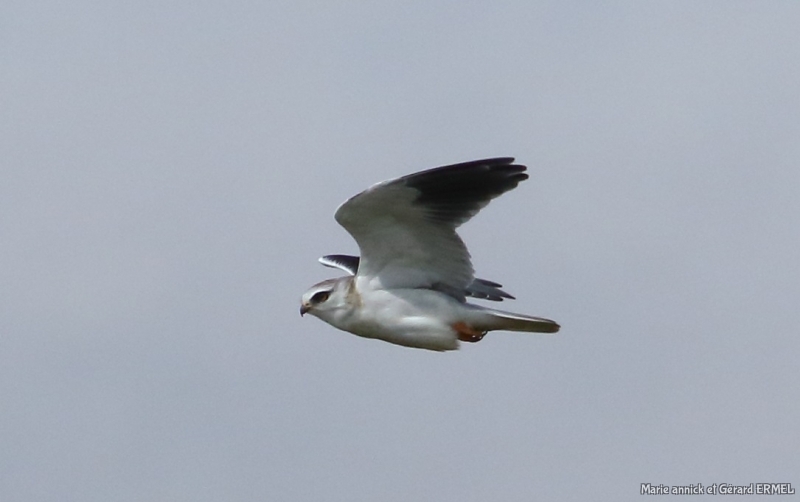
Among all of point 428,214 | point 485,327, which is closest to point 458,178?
point 428,214

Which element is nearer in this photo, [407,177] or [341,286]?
[407,177]

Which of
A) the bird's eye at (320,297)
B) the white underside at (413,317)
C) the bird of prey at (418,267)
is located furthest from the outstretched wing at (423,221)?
the bird's eye at (320,297)

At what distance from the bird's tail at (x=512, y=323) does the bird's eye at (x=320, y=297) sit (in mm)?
1473

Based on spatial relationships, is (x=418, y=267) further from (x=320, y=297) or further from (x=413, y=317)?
(x=320, y=297)

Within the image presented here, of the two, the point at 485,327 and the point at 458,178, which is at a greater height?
the point at 458,178

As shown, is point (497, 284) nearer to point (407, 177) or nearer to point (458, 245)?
point (458, 245)

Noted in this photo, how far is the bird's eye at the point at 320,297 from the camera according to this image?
1545 cm

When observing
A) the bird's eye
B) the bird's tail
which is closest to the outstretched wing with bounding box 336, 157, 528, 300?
the bird's eye

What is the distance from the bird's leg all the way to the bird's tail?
56 millimetres

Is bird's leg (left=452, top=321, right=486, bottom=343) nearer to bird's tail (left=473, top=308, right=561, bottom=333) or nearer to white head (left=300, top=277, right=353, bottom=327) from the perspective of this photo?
bird's tail (left=473, top=308, right=561, bottom=333)

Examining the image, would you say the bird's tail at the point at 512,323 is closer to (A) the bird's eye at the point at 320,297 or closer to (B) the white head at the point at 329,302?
(B) the white head at the point at 329,302

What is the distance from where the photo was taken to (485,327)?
15078 millimetres

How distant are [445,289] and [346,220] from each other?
53.2 inches

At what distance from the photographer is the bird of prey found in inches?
574
